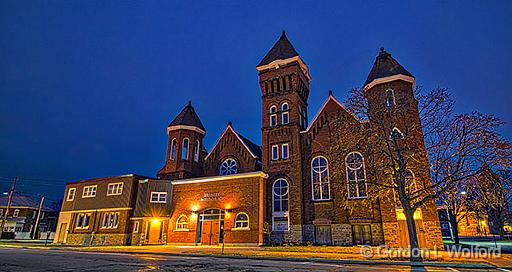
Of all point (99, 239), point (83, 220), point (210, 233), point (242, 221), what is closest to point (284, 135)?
point (242, 221)

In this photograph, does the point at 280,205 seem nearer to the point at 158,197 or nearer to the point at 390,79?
the point at 158,197

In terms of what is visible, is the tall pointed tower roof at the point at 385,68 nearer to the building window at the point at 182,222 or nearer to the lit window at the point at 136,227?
the building window at the point at 182,222

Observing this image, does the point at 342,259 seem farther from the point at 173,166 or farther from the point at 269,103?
the point at 173,166

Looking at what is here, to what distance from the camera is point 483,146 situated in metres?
15.4

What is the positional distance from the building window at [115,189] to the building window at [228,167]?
1107 centimetres

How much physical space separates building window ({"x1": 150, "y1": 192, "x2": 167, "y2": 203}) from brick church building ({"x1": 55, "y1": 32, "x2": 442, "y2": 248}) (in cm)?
10

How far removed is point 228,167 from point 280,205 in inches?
319

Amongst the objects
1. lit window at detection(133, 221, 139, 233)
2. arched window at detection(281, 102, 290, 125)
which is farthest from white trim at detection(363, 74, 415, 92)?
lit window at detection(133, 221, 139, 233)

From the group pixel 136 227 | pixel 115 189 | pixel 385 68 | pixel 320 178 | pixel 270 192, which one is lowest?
pixel 136 227

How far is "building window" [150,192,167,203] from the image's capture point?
3102cm

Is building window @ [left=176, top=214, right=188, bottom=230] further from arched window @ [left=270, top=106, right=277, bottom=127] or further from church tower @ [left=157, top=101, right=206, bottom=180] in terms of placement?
arched window @ [left=270, top=106, right=277, bottom=127]

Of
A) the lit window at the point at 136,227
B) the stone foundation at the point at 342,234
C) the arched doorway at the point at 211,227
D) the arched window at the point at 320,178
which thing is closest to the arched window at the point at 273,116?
the arched window at the point at 320,178

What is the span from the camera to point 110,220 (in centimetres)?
3188

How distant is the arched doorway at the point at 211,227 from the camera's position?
91.0 ft
